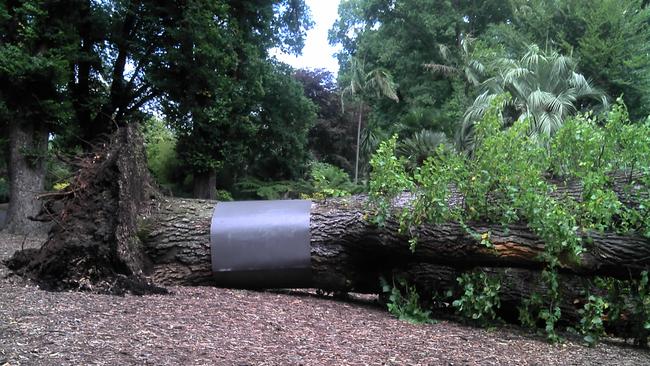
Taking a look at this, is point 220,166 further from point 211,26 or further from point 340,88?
point 340,88

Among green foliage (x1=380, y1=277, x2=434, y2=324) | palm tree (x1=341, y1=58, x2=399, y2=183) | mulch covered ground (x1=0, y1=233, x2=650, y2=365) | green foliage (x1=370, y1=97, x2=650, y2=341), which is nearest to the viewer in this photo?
mulch covered ground (x1=0, y1=233, x2=650, y2=365)

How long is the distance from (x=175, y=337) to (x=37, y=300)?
1.45m

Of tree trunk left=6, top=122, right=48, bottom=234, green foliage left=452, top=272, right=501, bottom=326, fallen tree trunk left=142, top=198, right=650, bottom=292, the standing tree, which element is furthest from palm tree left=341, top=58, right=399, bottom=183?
green foliage left=452, top=272, right=501, bottom=326

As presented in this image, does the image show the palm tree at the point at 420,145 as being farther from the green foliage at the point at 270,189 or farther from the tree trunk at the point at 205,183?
the tree trunk at the point at 205,183

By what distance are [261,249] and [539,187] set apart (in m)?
2.80

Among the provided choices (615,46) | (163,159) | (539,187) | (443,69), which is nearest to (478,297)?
(539,187)

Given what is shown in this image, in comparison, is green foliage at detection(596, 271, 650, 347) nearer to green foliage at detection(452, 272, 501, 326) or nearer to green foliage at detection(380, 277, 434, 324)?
green foliage at detection(452, 272, 501, 326)

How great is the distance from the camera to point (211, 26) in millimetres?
13398

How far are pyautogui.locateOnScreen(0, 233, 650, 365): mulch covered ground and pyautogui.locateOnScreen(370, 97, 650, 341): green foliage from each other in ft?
2.07

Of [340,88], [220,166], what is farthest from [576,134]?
[340,88]

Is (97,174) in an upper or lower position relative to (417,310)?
upper

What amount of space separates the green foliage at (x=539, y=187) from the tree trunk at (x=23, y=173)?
8.46 meters

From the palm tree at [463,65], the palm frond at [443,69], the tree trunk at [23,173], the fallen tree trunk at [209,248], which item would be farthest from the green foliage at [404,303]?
the palm frond at [443,69]

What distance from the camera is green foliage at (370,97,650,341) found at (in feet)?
16.0
